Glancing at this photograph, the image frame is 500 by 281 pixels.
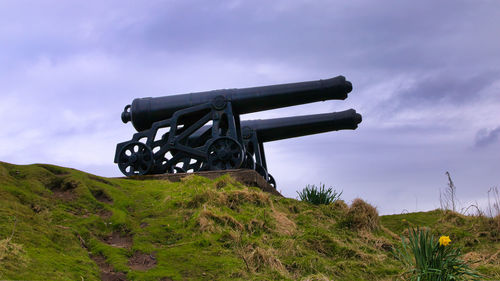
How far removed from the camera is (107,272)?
6.37 m

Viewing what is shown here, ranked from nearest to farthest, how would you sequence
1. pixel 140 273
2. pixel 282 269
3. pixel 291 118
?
pixel 140 273, pixel 282 269, pixel 291 118

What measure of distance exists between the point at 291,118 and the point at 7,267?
14569mm

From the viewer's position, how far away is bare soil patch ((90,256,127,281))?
620 cm

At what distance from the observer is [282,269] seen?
7000 millimetres

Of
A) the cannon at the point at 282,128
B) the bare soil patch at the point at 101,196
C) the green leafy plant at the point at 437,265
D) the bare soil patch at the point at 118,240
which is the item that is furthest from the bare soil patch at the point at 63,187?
the cannon at the point at 282,128

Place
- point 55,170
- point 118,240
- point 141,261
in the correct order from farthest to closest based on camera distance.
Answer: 1. point 55,170
2. point 118,240
3. point 141,261

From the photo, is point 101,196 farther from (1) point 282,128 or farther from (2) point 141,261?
(1) point 282,128

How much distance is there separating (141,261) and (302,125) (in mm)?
12520

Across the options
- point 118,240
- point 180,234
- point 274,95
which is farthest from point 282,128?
point 118,240

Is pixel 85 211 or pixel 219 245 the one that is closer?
pixel 219 245

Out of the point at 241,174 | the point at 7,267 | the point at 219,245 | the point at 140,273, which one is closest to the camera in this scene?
the point at 7,267

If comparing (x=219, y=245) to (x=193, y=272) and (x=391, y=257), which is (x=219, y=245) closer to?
(x=193, y=272)

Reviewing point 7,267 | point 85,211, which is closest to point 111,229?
point 85,211

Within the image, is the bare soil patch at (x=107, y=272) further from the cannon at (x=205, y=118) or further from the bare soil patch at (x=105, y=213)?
the cannon at (x=205, y=118)
